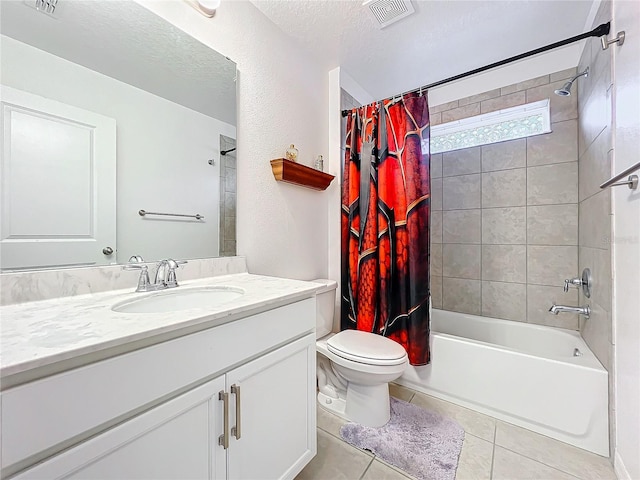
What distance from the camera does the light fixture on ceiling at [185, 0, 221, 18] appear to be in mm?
1221

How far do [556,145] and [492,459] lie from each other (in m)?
2.00

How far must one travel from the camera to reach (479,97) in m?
2.18

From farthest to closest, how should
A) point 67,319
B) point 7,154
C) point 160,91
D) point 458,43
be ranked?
1. point 458,43
2. point 160,91
3. point 7,154
4. point 67,319

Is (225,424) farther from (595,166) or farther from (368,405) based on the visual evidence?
(595,166)

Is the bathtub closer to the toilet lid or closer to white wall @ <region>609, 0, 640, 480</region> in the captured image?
white wall @ <region>609, 0, 640, 480</region>

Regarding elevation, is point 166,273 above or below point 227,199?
below

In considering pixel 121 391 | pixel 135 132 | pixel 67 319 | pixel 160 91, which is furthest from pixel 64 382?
pixel 160 91

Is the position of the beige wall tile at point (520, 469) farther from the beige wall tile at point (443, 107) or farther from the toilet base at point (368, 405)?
the beige wall tile at point (443, 107)

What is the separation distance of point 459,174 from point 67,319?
2.53m

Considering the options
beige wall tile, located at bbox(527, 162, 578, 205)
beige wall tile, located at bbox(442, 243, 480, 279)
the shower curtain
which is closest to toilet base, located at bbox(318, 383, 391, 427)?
the shower curtain

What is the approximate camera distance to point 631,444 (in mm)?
1003

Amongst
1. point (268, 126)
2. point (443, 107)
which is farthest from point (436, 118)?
point (268, 126)

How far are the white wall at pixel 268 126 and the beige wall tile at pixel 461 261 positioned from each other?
1.12 meters

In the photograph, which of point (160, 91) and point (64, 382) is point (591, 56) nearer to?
point (160, 91)
